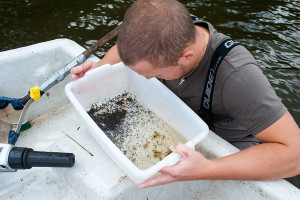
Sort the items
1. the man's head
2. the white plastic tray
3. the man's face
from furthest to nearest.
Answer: the white plastic tray < the man's face < the man's head

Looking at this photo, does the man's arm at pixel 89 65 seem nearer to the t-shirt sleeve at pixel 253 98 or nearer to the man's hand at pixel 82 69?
the man's hand at pixel 82 69

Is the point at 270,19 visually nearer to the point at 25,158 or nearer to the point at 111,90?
the point at 111,90

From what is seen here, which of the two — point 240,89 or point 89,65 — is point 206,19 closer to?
point 89,65

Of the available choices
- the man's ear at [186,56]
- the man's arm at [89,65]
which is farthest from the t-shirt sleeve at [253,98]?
the man's arm at [89,65]

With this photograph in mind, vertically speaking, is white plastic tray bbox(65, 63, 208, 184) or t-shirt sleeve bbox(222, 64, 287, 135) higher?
t-shirt sleeve bbox(222, 64, 287, 135)

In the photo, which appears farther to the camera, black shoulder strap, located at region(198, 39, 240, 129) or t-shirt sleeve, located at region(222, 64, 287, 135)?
black shoulder strap, located at region(198, 39, 240, 129)

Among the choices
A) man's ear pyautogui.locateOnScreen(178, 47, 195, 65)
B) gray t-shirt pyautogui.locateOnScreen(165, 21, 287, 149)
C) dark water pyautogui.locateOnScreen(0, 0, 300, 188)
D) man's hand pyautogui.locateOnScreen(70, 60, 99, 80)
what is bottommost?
dark water pyautogui.locateOnScreen(0, 0, 300, 188)

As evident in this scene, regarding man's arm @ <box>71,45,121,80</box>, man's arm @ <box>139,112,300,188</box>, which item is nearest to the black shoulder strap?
man's arm @ <box>139,112,300,188</box>

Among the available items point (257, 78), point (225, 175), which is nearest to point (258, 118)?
point (257, 78)

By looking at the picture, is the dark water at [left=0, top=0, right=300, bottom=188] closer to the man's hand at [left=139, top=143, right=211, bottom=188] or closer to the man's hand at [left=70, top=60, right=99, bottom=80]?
the man's hand at [left=70, top=60, right=99, bottom=80]

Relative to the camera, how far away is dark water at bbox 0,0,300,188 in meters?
3.34

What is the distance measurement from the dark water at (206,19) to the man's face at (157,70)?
2.17 m

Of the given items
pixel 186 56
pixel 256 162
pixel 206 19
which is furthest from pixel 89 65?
pixel 206 19

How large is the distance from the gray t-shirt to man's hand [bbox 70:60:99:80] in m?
0.66
